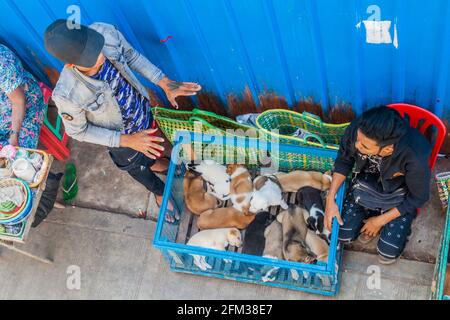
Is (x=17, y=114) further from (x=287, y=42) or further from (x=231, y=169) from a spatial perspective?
(x=287, y=42)

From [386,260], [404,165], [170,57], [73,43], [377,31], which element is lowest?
[386,260]

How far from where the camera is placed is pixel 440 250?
4.41m

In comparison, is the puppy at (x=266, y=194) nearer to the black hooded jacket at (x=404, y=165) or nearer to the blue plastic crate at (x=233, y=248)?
the blue plastic crate at (x=233, y=248)

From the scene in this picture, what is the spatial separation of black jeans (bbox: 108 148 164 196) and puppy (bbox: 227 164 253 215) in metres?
0.60

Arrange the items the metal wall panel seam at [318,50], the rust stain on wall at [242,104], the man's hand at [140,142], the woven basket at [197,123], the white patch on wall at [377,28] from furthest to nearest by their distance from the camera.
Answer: the rust stain on wall at [242,104]
the woven basket at [197,123]
the man's hand at [140,142]
the metal wall panel seam at [318,50]
the white patch on wall at [377,28]

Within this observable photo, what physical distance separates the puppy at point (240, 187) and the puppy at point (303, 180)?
0.82ft

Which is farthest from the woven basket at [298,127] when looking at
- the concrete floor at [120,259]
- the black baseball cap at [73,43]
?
the black baseball cap at [73,43]

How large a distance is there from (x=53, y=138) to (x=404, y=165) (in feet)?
10.1

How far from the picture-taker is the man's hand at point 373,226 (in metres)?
4.48

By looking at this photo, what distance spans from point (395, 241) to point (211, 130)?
1.63 metres

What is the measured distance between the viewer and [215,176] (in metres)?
5.02

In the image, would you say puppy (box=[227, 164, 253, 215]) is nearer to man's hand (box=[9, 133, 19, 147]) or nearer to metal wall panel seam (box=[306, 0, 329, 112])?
metal wall panel seam (box=[306, 0, 329, 112])

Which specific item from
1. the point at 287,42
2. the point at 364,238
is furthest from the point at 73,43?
the point at 364,238
